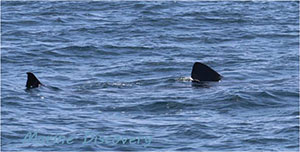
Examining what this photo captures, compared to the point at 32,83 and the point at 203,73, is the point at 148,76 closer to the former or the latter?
the point at 203,73

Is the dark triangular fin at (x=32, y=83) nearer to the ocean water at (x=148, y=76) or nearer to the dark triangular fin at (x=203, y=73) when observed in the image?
the ocean water at (x=148, y=76)

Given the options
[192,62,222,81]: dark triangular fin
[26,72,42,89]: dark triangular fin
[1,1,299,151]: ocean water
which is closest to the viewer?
[1,1,299,151]: ocean water

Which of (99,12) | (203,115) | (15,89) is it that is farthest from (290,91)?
(99,12)

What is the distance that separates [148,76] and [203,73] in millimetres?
2037

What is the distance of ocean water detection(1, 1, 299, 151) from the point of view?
15.2 metres

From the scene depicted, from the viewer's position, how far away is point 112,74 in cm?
2291

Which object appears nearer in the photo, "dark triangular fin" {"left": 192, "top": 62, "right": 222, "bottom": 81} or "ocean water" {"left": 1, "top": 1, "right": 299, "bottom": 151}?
"ocean water" {"left": 1, "top": 1, "right": 299, "bottom": 151}

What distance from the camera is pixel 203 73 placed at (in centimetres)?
2111

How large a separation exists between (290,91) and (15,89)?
6798 mm

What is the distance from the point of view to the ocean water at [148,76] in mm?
15188

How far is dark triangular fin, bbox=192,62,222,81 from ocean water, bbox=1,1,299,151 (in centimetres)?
30

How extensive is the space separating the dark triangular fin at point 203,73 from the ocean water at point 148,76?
11.7 inches

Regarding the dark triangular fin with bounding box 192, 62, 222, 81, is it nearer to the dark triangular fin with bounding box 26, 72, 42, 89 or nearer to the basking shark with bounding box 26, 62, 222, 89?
the basking shark with bounding box 26, 62, 222, 89

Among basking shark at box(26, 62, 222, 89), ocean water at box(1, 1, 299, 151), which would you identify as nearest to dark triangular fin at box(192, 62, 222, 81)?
basking shark at box(26, 62, 222, 89)
